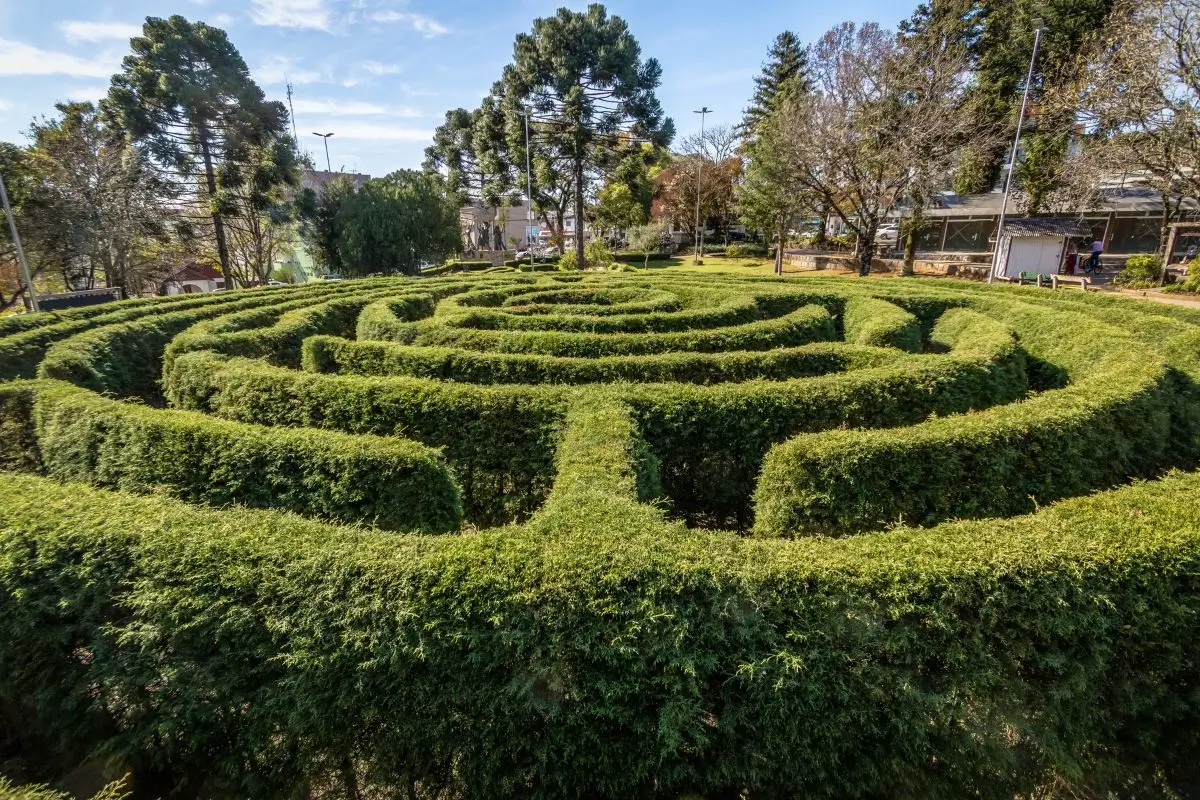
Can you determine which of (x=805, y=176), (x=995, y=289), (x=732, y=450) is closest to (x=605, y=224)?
(x=805, y=176)

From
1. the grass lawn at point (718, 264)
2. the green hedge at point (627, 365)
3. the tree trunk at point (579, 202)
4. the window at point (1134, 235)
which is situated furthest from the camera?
the grass lawn at point (718, 264)

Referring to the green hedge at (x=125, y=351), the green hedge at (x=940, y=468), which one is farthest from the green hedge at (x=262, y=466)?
the green hedge at (x=125, y=351)

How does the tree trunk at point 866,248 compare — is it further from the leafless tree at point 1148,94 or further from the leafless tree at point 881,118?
the leafless tree at point 1148,94

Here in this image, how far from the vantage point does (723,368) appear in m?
9.39

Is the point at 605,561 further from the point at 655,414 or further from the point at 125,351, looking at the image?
the point at 125,351

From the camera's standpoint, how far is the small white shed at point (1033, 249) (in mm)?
29500

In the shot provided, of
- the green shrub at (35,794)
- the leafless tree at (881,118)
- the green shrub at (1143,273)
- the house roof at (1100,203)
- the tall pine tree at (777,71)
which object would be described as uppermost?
the tall pine tree at (777,71)

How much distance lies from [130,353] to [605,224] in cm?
Result: 4420

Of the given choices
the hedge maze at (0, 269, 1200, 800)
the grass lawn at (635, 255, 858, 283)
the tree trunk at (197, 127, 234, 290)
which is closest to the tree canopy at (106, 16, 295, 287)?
the tree trunk at (197, 127, 234, 290)

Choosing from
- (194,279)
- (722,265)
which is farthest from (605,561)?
(194,279)

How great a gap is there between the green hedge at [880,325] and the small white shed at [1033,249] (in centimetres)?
1998

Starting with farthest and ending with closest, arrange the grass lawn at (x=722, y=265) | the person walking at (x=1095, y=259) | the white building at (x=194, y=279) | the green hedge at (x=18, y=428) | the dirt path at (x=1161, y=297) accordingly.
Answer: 1. the white building at (x=194, y=279)
2. the grass lawn at (x=722, y=265)
3. the person walking at (x=1095, y=259)
4. the dirt path at (x=1161, y=297)
5. the green hedge at (x=18, y=428)

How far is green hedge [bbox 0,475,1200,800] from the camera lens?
360 centimetres

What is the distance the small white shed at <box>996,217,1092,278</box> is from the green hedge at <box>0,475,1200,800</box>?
3173 centimetres
